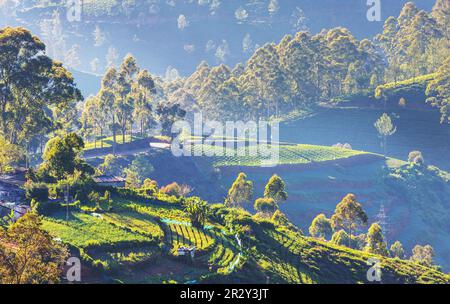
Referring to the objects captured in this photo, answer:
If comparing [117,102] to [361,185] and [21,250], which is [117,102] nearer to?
[361,185]

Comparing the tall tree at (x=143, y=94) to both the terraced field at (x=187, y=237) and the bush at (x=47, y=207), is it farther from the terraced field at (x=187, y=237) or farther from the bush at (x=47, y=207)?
the terraced field at (x=187, y=237)

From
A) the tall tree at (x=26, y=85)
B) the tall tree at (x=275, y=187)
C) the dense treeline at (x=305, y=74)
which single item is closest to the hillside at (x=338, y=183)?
the tall tree at (x=26, y=85)

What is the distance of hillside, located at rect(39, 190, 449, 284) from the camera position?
43844 millimetres

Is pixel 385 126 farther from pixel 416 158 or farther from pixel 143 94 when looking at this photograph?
pixel 143 94

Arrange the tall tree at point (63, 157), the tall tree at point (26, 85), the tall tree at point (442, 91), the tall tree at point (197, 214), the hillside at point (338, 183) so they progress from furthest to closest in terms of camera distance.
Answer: the tall tree at point (442, 91)
the hillside at point (338, 183)
the tall tree at point (26, 85)
the tall tree at point (63, 157)
the tall tree at point (197, 214)

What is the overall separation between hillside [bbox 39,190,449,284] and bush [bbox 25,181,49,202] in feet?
6.44

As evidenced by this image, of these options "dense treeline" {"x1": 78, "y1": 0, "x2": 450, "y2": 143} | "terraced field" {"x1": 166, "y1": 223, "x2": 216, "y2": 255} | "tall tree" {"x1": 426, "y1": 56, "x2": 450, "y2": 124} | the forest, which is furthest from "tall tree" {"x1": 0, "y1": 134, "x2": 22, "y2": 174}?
"tall tree" {"x1": 426, "y1": 56, "x2": 450, "y2": 124}

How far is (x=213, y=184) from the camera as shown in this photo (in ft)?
349

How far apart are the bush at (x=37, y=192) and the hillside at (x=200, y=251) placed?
1962 mm

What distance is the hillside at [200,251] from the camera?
4384cm

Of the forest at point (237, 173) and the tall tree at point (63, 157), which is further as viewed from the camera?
the tall tree at point (63, 157)

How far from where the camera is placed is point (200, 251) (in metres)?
47.1
